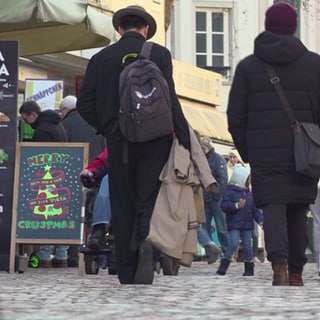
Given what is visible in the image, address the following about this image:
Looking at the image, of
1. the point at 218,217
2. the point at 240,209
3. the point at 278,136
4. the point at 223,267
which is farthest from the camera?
the point at 218,217

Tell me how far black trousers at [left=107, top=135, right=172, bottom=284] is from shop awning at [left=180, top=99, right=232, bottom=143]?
23.2 meters

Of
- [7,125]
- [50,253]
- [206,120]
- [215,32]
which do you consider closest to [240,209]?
[50,253]

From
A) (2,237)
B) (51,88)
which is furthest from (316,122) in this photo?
(51,88)

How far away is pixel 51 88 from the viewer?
18906mm

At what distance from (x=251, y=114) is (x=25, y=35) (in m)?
7.33

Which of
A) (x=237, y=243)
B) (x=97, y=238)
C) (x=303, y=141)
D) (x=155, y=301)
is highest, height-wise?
(x=303, y=141)

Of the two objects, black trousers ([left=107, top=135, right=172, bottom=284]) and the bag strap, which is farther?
the bag strap

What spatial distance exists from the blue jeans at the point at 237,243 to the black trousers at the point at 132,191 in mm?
5514

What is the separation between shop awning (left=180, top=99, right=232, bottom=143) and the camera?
112 feet

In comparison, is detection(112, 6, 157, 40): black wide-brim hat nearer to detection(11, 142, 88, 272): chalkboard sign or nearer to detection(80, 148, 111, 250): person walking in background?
detection(80, 148, 111, 250): person walking in background

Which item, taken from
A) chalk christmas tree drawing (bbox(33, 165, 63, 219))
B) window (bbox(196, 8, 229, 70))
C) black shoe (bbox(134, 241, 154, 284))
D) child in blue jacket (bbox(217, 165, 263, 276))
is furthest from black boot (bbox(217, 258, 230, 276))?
window (bbox(196, 8, 229, 70))

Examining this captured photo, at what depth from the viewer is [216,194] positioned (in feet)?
63.9

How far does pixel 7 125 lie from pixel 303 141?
3.84m

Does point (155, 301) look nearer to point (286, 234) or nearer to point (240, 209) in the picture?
point (286, 234)
